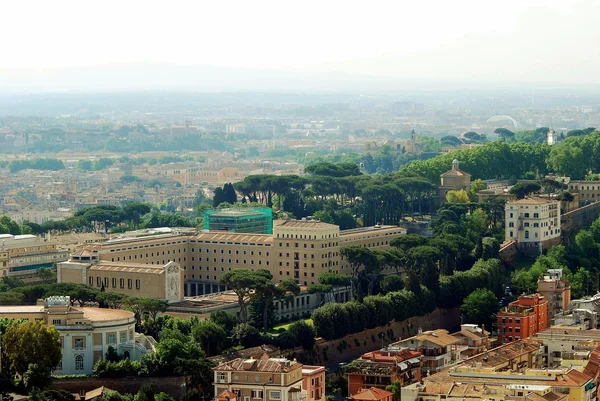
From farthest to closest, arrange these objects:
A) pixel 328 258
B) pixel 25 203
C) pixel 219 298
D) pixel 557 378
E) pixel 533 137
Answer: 1. pixel 533 137
2. pixel 25 203
3. pixel 328 258
4. pixel 219 298
5. pixel 557 378

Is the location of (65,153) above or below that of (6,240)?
below

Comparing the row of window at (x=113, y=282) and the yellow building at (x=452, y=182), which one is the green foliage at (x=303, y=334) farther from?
the yellow building at (x=452, y=182)

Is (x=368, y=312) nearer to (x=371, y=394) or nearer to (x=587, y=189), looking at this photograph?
(x=371, y=394)

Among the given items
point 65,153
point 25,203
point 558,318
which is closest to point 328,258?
point 558,318

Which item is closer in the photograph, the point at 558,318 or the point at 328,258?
the point at 558,318

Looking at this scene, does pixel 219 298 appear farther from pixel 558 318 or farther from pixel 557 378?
pixel 557 378

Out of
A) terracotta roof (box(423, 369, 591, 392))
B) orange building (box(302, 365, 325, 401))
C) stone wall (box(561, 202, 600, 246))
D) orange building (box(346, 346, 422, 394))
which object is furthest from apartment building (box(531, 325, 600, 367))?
stone wall (box(561, 202, 600, 246))
